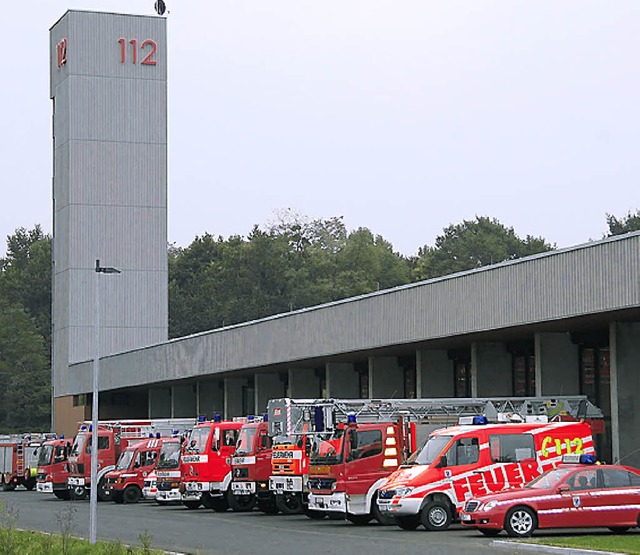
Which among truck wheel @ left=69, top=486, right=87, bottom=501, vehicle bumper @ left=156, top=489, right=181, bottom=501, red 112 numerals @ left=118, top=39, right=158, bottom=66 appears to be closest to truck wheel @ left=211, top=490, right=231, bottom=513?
vehicle bumper @ left=156, top=489, right=181, bottom=501

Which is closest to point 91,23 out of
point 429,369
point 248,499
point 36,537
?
point 429,369

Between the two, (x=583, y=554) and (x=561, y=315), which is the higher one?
(x=561, y=315)

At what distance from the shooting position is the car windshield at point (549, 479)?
25578 millimetres

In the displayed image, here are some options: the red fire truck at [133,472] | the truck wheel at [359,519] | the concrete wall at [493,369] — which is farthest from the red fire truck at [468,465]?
the red fire truck at [133,472]

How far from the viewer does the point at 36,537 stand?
971 inches

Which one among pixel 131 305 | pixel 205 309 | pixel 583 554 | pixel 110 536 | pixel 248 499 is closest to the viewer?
pixel 583 554

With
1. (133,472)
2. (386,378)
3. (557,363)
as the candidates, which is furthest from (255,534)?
(386,378)

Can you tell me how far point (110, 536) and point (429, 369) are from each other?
18.8m

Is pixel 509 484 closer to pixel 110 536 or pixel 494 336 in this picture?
pixel 110 536

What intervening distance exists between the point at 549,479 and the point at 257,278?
9545 centimetres

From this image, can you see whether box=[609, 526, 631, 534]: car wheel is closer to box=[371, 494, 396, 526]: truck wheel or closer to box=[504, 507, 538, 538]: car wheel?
box=[504, 507, 538, 538]: car wheel

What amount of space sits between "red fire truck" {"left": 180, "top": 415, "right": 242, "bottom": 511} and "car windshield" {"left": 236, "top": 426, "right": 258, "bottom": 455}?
1.20 meters

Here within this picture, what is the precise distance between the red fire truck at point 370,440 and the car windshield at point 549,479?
3759 mm

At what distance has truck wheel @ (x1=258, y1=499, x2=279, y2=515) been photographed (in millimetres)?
36656
